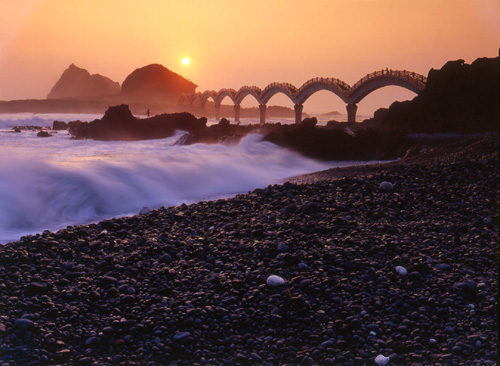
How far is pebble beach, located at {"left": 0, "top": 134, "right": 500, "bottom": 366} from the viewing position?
13.9ft

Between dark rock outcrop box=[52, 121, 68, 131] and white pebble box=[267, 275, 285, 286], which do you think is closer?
white pebble box=[267, 275, 285, 286]

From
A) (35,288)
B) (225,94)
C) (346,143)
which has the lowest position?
(35,288)

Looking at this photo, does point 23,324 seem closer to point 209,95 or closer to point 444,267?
point 444,267

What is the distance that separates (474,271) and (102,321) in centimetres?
492

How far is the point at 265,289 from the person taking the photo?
→ 5.30 m

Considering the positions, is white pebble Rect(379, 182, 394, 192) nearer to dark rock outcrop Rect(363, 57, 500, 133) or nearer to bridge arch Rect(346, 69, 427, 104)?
dark rock outcrop Rect(363, 57, 500, 133)

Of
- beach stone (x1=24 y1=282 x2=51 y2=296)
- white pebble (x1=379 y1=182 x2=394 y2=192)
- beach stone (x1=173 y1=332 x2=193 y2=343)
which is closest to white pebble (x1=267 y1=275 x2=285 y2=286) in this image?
beach stone (x1=173 y1=332 x2=193 y2=343)

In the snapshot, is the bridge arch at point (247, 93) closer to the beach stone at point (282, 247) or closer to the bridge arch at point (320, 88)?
the bridge arch at point (320, 88)

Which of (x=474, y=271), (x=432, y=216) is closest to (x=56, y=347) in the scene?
(x=474, y=271)

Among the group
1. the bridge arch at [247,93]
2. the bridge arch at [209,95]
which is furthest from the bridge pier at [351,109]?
the bridge arch at [209,95]

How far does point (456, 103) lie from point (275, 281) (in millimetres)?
34338

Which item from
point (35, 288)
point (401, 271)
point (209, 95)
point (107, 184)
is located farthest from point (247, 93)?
point (35, 288)

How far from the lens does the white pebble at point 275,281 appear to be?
17.4ft

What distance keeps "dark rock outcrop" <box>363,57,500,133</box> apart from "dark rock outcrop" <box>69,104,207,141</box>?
1910 cm
